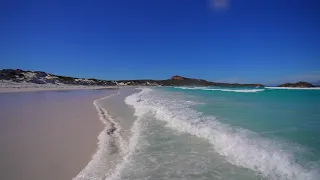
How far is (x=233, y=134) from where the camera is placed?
6.37 m

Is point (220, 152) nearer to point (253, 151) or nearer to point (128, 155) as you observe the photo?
point (253, 151)

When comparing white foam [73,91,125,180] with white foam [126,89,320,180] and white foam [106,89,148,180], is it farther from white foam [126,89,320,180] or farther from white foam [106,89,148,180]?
white foam [126,89,320,180]

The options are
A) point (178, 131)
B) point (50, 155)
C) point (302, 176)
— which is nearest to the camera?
point (302, 176)

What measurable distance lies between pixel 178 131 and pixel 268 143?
116 inches

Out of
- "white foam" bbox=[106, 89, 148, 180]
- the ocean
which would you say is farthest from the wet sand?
"white foam" bbox=[106, 89, 148, 180]

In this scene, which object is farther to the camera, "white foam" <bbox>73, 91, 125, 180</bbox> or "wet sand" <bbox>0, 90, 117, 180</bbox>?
"wet sand" <bbox>0, 90, 117, 180</bbox>

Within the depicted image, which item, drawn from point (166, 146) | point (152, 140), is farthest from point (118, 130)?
point (166, 146)

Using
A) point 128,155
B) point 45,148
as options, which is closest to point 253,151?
point 128,155

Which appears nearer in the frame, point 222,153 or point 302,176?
point 302,176

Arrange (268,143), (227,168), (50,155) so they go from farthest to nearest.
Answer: (268,143), (50,155), (227,168)

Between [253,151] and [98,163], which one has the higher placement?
[253,151]

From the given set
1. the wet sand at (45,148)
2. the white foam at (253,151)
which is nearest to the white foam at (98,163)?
the wet sand at (45,148)

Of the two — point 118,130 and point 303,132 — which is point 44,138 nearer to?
point 118,130

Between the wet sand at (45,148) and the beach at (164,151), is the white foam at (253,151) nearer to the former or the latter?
the beach at (164,151)
